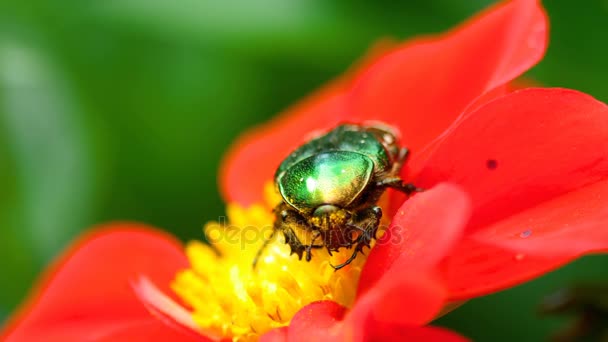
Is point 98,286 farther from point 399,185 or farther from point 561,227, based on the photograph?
point 561,227

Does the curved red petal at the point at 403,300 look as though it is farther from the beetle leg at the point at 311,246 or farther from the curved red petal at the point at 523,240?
the beetle leg at the point at 311,246

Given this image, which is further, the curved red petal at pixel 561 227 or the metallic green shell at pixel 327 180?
the metallic green shell at pixel 327 180

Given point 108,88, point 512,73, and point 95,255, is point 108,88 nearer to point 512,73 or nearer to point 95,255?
point 95,255

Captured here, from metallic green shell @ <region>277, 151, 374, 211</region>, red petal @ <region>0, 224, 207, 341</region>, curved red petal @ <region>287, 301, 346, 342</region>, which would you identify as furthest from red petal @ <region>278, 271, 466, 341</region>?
red petal @ <region>0, 224, 207, 341</region>

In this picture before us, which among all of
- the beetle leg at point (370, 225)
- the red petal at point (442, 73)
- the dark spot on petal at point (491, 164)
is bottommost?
the beetle leg at point (370, 225)

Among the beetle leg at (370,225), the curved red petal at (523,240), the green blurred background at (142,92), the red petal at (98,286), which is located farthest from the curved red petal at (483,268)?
the green blurred background at (142,92)

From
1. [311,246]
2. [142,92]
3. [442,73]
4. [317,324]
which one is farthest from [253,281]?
[142,92]
